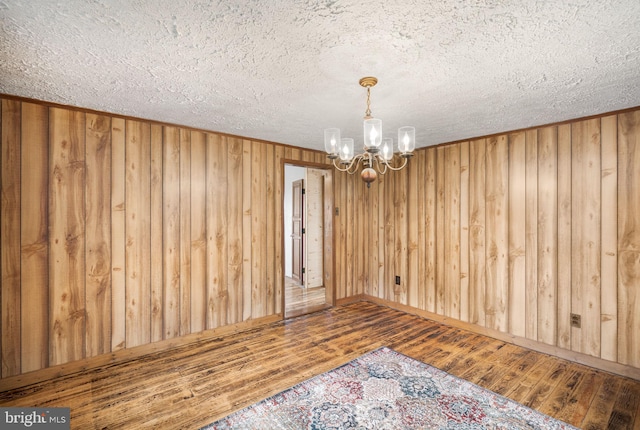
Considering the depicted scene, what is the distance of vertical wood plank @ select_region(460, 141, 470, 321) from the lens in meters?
3.90

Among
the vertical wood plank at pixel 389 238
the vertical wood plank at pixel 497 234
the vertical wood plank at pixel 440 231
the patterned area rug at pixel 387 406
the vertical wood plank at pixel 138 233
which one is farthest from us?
the vertical wood plank at pixel 389 238

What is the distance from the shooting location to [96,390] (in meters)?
2.48

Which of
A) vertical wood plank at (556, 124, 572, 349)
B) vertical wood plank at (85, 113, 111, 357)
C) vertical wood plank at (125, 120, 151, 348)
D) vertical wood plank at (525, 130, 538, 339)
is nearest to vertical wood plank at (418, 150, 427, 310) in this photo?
vertical wood plank at (525, 130, 538, 339)

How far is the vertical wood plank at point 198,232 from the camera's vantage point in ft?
11.3

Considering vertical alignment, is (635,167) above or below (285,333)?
above

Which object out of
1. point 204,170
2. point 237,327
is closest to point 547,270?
point 237,327

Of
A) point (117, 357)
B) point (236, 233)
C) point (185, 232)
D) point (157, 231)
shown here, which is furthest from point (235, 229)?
Answer: point (117, 357)

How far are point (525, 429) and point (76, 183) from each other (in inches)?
164

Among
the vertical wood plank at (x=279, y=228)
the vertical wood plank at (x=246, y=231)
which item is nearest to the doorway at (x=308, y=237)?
the vertical wood plank at (x=279, y=228)

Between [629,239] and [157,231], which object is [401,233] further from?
[157,231]

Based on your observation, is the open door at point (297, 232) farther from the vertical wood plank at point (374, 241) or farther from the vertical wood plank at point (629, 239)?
the vertical wood plank at point (629, 239)

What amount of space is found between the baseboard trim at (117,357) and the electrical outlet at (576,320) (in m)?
3.48

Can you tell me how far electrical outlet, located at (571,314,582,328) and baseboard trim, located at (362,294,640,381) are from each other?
10.9 inches

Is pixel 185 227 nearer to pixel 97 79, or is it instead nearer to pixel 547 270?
pixel 97 79
